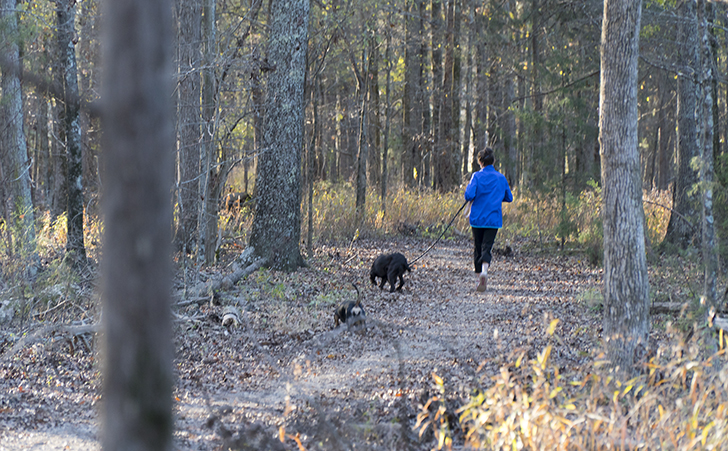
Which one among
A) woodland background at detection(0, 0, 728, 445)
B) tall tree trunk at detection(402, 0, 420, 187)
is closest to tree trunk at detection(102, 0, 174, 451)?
woodland background at detection(0, 0, 728, 445)

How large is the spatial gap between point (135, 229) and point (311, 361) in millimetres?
4684

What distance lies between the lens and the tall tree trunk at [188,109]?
343 inches

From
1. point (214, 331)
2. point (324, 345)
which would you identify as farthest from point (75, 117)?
point (324, 345)

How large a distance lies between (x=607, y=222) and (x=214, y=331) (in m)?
4.56

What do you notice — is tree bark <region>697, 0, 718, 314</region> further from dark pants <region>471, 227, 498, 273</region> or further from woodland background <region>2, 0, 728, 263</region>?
dark pants <region>471, 227, 498, 273</region>

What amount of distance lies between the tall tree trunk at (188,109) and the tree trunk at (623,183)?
5.75 metres

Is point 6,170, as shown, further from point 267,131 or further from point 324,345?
point 324,345

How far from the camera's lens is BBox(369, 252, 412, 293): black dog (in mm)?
9055

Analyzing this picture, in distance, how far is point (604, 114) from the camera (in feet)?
15.6

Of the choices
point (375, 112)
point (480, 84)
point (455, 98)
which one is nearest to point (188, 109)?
point (455, 98)

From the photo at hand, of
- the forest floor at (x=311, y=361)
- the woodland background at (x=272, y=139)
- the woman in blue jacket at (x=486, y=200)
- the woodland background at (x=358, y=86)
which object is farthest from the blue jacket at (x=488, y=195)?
the woodland background at (x=358, y=86)

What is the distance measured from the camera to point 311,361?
5.97 meters

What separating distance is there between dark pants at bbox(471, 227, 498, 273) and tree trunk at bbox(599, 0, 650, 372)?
4524mm

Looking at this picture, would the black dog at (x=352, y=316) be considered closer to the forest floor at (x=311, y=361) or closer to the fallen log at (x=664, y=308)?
the forest floor at (x=311, y=361)
